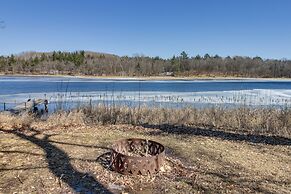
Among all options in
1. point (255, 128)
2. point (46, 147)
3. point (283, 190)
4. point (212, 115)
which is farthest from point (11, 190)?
point (212, 115)

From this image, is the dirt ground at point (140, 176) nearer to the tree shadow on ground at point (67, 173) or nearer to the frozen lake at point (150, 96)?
the tree shadow on ground at point (67, 173)

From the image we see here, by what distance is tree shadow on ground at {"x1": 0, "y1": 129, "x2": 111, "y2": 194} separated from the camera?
5027mm

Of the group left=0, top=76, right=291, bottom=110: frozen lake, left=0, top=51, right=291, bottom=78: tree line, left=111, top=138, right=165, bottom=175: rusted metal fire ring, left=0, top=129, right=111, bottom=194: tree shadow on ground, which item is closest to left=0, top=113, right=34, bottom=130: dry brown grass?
left=0, top=129, right=111, bottom=194: tree shadow on ground

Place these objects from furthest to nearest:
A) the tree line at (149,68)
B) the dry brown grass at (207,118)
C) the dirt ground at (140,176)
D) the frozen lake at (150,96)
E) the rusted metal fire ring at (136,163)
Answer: the tree line at (149,68) → the frozen lake at (150,96) → the dry brown grass at (207,118) → the rusted metal fire ring at (136,163) → the dirt ground at (140,176)

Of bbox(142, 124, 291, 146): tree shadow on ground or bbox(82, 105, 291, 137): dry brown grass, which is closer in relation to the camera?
bbox(142, 124, 291, 146): tree shadow on ground

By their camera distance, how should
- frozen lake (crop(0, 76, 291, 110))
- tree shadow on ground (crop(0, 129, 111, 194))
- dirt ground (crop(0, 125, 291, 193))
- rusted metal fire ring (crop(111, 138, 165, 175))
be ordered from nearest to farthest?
tree shadow on ground (crop(0, 129, 111, 194)) < dirt ground (crop(0, 125, 291, 193)) < rusted metal fire ring (crop(111, 138, 165, 175)) < frozen lake (crop(0, 76, 291, 110))

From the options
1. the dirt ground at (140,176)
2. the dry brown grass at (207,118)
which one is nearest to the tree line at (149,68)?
the dry brown grass at (207,118)

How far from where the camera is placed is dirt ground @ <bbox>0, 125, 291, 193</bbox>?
16.8ft

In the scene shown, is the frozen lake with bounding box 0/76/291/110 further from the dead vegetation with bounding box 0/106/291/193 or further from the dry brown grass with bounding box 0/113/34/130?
the dead vegetation with bounding box 0/106/291/193

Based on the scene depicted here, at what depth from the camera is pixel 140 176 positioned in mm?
5441

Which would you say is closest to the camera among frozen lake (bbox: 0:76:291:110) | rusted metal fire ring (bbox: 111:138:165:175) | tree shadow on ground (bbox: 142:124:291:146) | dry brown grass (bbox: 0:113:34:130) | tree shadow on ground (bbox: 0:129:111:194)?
tree shadow on ground (bbox: 0:129:111:194)

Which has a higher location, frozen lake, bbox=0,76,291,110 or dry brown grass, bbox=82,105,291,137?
dry brown grass, bbox=82,105,291,137

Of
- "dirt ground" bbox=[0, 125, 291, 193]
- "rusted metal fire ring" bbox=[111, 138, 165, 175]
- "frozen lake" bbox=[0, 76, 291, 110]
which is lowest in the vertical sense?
"frozen lake" bbox=[0, 76, 291, 110]

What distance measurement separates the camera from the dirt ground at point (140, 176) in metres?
5.13
